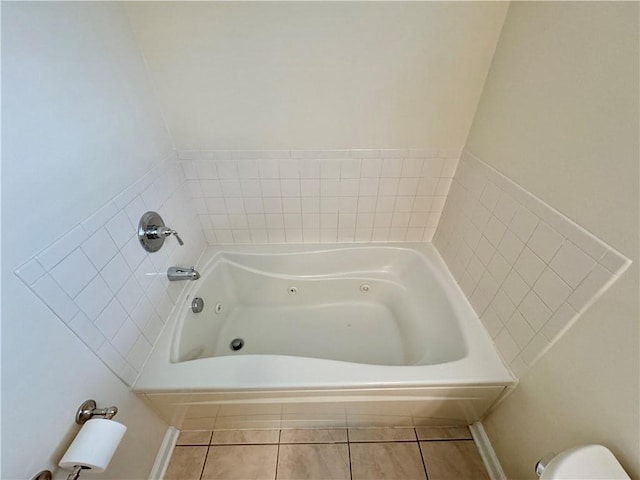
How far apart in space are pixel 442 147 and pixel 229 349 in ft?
5.22

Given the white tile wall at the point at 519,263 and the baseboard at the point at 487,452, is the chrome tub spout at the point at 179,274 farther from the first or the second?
the baseboard at the point at 487,452

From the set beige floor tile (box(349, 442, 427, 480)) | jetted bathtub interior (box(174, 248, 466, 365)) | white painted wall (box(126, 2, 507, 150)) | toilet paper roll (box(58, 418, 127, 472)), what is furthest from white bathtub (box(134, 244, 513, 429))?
white painted wall (box(126, 2, 507, 150))

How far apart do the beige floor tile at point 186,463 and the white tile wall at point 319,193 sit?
1046mm

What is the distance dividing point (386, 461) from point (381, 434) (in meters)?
0.10

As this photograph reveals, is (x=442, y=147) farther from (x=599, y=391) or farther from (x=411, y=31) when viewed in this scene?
(x=599, y=391)

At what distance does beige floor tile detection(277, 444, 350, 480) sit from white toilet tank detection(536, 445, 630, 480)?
0.80 metres

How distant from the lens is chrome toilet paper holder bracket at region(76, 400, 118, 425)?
2.34 ft

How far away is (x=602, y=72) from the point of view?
0.63 meters

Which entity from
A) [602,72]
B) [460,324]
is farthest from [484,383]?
[602,72]

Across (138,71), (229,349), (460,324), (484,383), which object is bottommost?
(484,383)

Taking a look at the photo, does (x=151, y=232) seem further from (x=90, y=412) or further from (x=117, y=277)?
→ (x=90, y=412)

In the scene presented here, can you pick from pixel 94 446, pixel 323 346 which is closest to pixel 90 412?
pixel 94 446

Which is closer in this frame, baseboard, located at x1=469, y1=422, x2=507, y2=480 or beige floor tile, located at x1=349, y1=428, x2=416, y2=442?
baseboard, located at x1=469, y1=422, x2=507, y2=480

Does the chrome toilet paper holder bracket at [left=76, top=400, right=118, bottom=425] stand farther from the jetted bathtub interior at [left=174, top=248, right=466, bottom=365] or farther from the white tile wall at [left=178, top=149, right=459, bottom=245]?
the white tile wall at [left=178, top=149, right=459, bottom=245]
